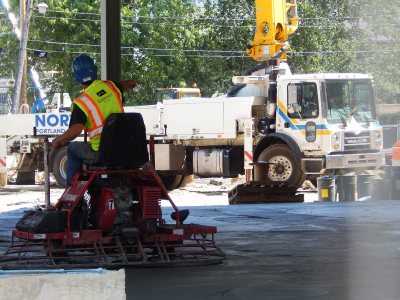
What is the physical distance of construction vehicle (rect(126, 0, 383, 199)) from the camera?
88.4ft

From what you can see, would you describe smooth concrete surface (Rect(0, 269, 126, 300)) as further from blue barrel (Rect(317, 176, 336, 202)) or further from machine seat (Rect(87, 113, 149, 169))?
blue barrel (Rect(317, 176, 336, 202))

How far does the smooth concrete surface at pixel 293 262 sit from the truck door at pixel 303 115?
9.79 metres

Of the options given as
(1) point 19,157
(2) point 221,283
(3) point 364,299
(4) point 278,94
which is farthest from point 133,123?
(1) point 19,157

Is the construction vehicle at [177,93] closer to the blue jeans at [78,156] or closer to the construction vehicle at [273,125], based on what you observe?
the construction vehicle at [273,125]

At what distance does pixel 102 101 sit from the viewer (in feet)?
35.4

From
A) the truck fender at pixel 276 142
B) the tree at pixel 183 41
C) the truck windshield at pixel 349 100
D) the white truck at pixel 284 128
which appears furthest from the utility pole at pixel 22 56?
the truck windshield at pixel 349 100

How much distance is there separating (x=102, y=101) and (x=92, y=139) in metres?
0.41

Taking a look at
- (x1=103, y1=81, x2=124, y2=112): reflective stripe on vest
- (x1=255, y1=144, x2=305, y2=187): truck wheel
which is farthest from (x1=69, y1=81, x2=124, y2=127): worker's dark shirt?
(x1=255, y1=144, x2=305, y2=187): truck wheel

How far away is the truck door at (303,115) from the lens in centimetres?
2695

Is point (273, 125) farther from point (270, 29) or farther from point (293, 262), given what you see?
point (293, 262)

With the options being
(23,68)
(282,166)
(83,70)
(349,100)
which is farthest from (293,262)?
(23,68)

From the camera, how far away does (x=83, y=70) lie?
1100cm

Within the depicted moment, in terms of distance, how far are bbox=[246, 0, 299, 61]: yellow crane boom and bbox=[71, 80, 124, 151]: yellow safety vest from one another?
18811 millimetres

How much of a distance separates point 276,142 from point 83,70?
680 inches
